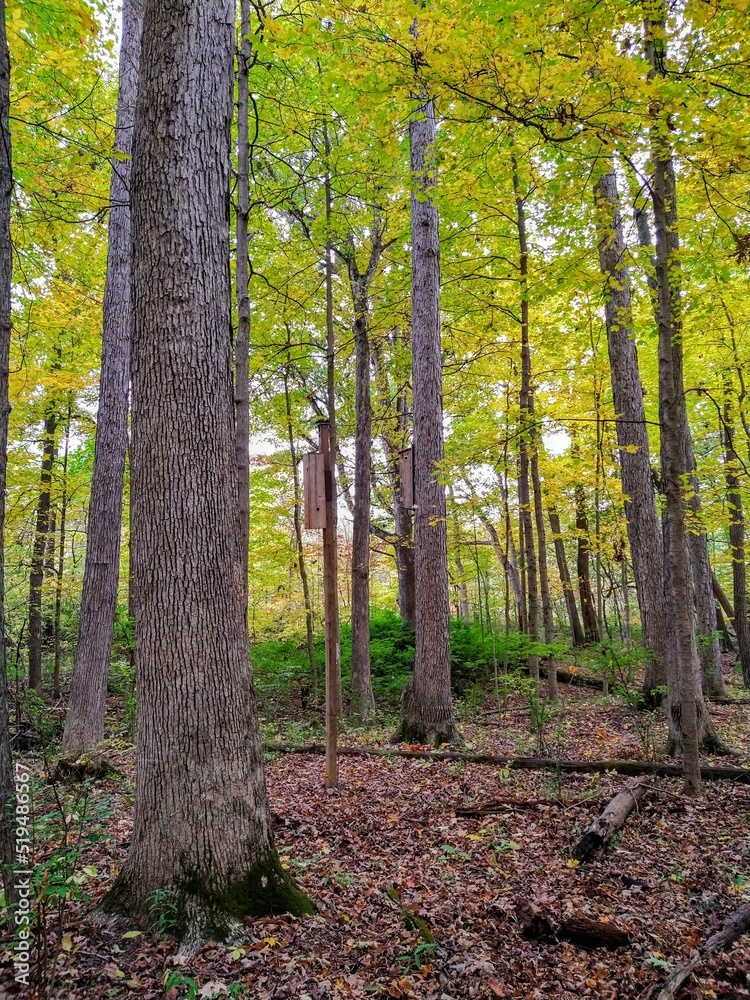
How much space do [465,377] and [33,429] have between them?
9038 mm

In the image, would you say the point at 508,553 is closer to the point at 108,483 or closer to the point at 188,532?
the point at 108,483

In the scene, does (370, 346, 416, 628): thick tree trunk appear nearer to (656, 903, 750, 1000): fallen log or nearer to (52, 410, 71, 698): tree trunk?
(52, 410, 71, 698): tree trunk

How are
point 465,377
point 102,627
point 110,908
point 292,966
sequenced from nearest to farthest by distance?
1. point 292,966
2. point 110,908
3. point 102,627
4. point 465,377

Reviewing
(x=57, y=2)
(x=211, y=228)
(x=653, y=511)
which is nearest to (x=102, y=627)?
(x=211, y=228)

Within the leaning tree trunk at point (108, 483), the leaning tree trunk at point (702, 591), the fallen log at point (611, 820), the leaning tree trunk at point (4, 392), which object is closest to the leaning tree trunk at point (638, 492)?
the leaning tree trunk at point (702, 591)

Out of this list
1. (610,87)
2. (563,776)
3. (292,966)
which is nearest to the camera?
(292,966)

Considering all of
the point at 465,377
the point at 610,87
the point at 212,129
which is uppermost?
the point at 465,377

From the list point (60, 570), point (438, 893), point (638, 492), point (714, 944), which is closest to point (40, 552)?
point (60, 570)

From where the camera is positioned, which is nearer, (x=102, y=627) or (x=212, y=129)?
(x=212, y=129)

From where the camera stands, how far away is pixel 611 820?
3.96 metres

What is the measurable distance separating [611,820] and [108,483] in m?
6.23

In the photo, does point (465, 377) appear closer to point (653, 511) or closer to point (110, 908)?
point (653, 511)

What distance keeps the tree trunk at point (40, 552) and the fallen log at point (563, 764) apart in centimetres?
705

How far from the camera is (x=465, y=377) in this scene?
1148 cm
